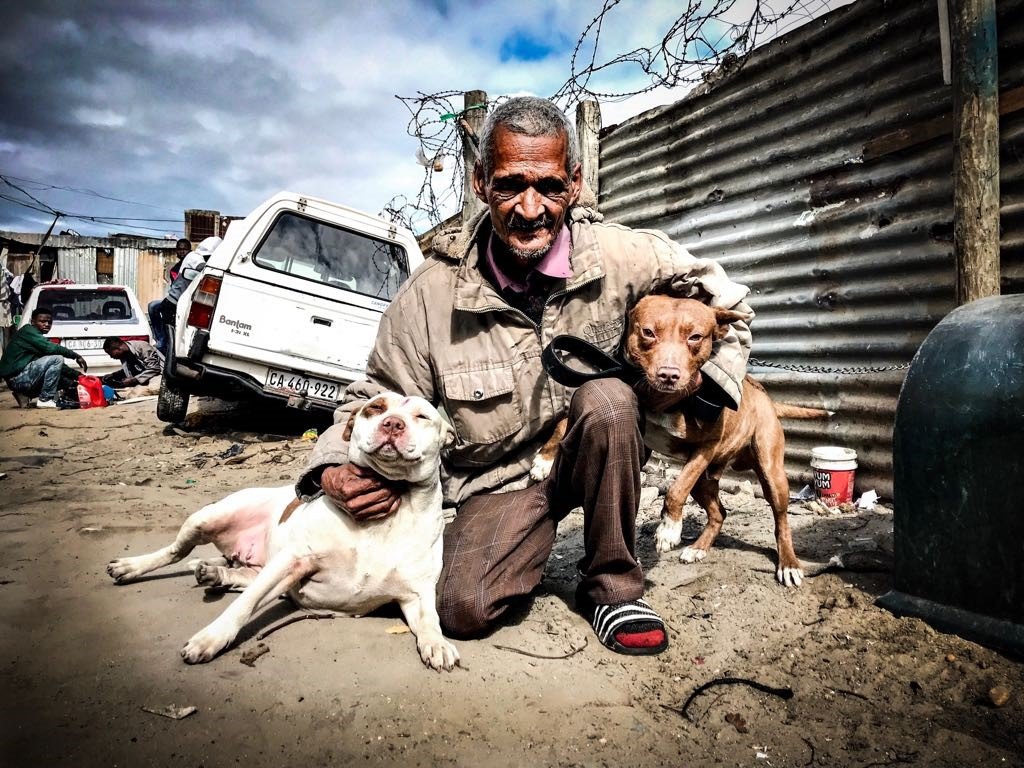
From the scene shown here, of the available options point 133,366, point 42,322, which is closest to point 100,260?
point 133,366

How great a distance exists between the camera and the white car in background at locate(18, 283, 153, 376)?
1166 centimetres

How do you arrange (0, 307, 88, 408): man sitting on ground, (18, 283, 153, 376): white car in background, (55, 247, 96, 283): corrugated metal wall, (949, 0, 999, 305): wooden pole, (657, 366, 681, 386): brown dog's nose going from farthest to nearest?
(55, 247, 96, 283): corrugated metal wall
(18, 283, 153, 376): white car in background
(0, 307, 88, 408): man sitting on ground
(949, 0, 999, 305): wooden pole
(657, 366, 681, 386): brown dog's nose

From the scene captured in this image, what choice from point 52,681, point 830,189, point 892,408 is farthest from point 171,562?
point 830,189

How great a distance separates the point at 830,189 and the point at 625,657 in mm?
3583

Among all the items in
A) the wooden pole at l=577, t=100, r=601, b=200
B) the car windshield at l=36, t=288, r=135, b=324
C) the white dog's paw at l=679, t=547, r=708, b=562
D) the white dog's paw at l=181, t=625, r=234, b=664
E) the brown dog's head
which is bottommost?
the white dog's paw at l=679, t=547, r=708, b=562

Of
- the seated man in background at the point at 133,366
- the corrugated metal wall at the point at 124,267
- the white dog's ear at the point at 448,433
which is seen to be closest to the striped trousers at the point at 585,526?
the white dog's ear at the point at 448,433

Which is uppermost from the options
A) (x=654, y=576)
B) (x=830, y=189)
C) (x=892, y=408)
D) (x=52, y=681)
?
(x=830, y=189)

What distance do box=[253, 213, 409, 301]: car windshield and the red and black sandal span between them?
490 cm

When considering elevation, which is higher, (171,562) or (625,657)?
(171,562)

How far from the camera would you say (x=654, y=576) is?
322 centimetres

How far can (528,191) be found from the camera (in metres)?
2.64

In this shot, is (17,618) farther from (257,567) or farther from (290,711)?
(290,711)

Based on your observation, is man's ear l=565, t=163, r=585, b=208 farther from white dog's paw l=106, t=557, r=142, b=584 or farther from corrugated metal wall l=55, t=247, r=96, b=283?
corrugated metal wall l=55, t=247, r=96, b=283

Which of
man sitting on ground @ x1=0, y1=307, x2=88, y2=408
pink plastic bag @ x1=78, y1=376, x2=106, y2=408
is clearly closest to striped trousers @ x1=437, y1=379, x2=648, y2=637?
pink plastic bag @ x1=78, y1=376, x2=106, y2=408
